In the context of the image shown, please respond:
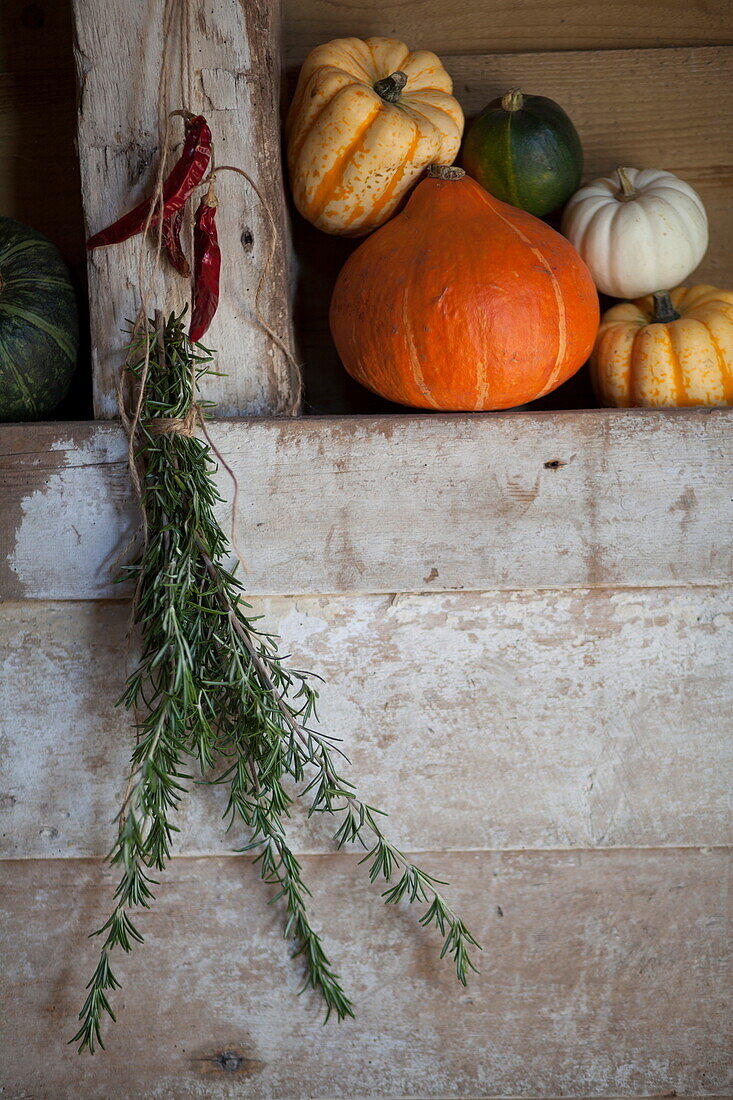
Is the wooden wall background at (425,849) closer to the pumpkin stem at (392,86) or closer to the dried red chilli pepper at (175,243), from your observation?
the dried red chilli pepper at (175,243)

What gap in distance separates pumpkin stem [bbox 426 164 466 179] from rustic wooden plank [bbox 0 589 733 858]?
24.0 inches

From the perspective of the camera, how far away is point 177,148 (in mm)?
1141

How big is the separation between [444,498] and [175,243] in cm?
51

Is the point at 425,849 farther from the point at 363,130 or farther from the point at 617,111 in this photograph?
the point at 617,111

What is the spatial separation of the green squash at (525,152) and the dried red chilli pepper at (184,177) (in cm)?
45

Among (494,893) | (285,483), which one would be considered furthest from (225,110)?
(494,893)

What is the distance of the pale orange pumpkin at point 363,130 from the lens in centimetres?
117

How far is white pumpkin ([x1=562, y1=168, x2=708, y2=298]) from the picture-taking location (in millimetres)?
1244

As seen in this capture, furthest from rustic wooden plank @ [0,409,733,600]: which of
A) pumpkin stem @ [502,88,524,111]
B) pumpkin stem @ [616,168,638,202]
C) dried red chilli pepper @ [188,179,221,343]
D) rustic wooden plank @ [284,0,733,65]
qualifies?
rustic wooden plank @ [284,0,733,65]

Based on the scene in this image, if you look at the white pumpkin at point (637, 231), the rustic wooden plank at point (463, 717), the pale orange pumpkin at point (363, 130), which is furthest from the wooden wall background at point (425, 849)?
the white pumpkin at point (637, 231)

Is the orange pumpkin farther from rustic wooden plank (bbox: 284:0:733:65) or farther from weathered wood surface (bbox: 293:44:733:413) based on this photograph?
rustic wooden plank (bbox: 284:0:733:65)

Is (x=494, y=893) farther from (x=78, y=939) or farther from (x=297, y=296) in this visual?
(x=297, y=296)

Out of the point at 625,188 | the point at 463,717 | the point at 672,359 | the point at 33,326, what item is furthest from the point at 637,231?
the point at 33,326

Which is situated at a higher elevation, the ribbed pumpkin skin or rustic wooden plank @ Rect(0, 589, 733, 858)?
the ribbed pumpkin skin
